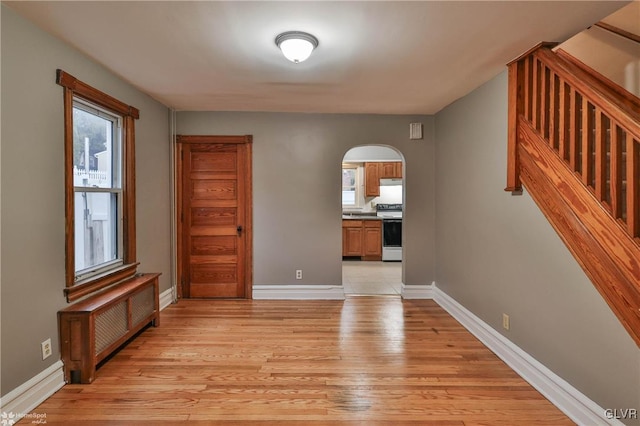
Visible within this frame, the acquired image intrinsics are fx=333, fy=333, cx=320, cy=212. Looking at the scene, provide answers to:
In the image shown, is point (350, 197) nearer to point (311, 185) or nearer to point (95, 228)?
point (311, 185)

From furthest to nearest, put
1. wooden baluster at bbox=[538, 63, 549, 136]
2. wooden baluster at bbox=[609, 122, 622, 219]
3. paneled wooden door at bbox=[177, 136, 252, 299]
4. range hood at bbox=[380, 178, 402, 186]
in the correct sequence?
range hood at bbox=[380, 178, 402, 186], paneled wooden door at bbox=[177, 136, 252, 299], wooden baluster at bbox=[538, 63, 549, 136], wooden baluster at bbox=[609, 122, 622, 219]

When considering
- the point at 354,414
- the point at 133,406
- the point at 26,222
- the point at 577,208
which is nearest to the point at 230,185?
the point at 26,222

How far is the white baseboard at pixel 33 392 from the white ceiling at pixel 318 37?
2260 mm

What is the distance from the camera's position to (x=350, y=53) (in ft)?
8.27

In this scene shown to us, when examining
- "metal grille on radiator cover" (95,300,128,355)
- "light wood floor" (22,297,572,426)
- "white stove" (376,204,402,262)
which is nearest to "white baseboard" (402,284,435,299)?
"light wood floor" (22,297,572,426)

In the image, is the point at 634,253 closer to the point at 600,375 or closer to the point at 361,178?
the point at 600,375

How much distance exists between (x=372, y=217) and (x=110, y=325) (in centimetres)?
538

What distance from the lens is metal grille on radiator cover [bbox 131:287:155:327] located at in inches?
119

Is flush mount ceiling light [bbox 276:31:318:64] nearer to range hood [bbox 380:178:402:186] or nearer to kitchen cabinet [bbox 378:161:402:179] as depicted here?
kitchen cabinet [bbox 378:161:402:179]

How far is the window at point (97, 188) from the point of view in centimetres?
243

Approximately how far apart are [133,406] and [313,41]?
2.69 m

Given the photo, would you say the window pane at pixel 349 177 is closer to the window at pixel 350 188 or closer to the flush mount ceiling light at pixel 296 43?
the window at pixel 350 188

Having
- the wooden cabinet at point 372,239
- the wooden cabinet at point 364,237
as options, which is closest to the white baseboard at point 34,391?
the wooden cabinet at point 364,237

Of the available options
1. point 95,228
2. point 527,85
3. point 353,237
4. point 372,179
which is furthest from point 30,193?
point 372,179
